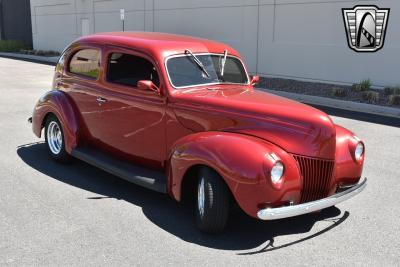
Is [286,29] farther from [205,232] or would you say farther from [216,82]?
[205,232]

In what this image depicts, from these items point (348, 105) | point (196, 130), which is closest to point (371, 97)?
point (348, 105)

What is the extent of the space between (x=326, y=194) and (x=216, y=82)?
6.12 ft

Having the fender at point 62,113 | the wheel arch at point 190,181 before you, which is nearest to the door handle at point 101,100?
the fender at point 62,113

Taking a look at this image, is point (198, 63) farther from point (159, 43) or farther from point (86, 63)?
point (86, 63)

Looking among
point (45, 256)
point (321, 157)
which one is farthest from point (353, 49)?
point (45, 256)

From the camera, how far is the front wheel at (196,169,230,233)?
4.25 metres

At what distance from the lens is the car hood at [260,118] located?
427 centimetres

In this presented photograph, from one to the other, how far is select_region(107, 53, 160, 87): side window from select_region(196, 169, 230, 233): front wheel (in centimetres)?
152

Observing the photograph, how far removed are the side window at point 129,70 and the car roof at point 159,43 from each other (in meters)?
0.16

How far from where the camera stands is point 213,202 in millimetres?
4270

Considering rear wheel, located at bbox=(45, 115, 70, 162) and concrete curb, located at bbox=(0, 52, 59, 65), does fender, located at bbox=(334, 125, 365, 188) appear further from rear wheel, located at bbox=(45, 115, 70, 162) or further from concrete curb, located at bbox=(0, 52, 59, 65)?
concrete curb, located at bbox=(0, 52, 59, 65)

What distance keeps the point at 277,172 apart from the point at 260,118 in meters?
0.64

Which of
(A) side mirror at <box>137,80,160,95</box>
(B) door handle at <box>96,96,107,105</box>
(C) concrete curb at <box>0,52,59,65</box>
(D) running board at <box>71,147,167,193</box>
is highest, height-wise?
(A) side mirror at <box>137,80,160,95</box>

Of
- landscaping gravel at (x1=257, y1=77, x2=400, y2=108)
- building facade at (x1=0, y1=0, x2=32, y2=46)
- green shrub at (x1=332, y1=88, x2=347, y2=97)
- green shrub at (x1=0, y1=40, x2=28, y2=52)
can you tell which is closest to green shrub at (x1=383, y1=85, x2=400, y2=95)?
landscaping gravel at (x1=257, y1=77, x2=400, y2=108)
